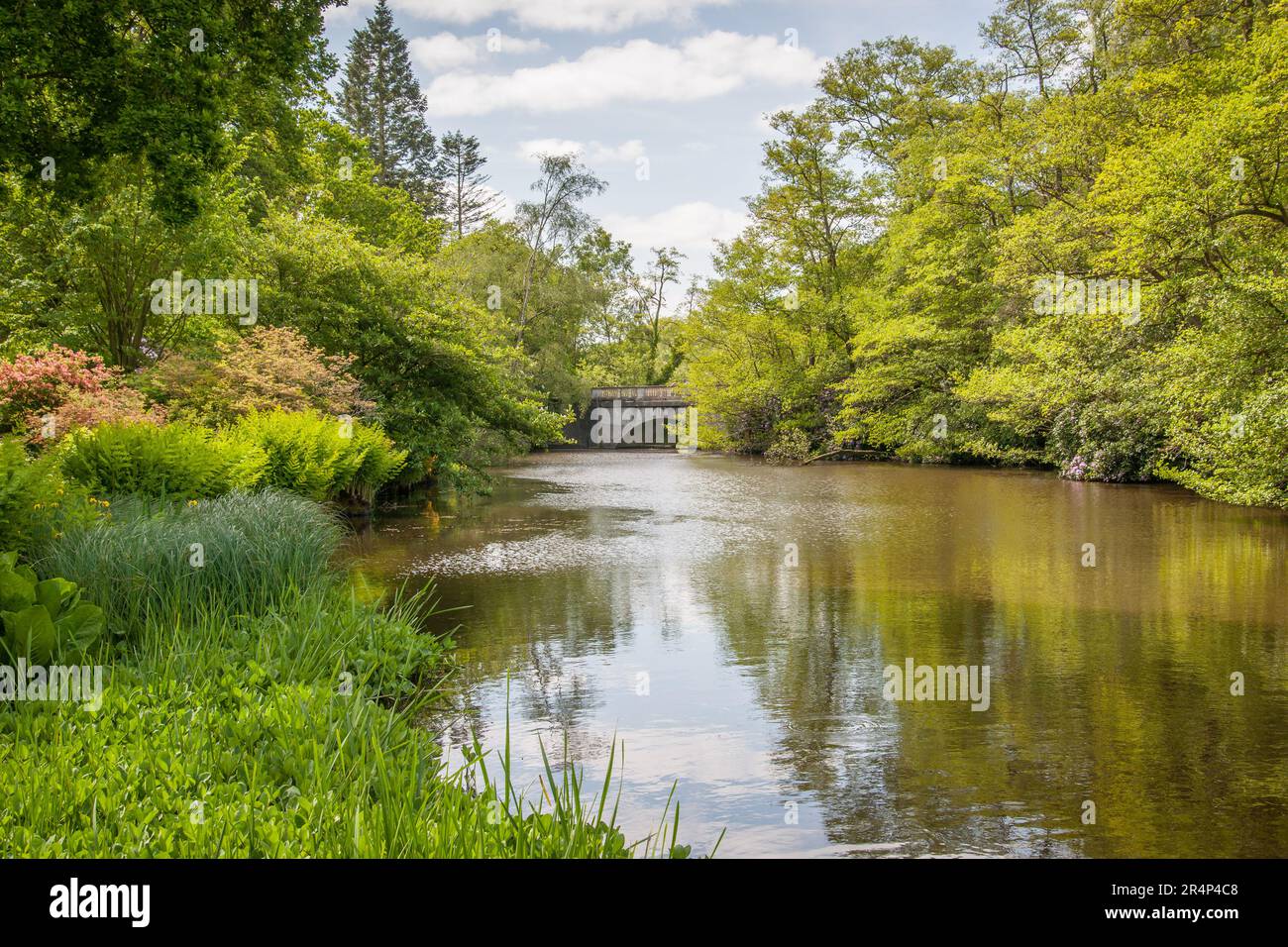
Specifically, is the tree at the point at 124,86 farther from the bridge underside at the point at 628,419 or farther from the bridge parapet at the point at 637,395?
the bridge parapet at the point at 637,395

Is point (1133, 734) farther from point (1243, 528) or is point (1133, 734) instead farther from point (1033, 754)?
point (1243, 528)

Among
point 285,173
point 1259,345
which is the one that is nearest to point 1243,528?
point 1259,345

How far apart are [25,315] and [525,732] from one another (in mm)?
17049

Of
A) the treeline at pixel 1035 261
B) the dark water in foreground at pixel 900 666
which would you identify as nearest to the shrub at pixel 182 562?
the dark water in foreground at pixel 900 666

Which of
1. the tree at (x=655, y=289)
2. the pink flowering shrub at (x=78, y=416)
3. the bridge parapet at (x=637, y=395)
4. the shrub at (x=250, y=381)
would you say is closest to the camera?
the pink flowering shrub at (x=78, y=416)

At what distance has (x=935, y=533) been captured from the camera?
13328mm

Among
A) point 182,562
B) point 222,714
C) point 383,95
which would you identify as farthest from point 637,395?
point 222,714

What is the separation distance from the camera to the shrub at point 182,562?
5.56 metres

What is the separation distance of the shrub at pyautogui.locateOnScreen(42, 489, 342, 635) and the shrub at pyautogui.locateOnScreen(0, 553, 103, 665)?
440 millimetres

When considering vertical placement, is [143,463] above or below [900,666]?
above

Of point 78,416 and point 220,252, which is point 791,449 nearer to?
point 220,252

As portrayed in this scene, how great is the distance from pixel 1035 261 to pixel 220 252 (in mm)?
17867

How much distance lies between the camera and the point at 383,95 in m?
43.3

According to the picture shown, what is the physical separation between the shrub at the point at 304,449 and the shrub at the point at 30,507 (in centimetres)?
490
